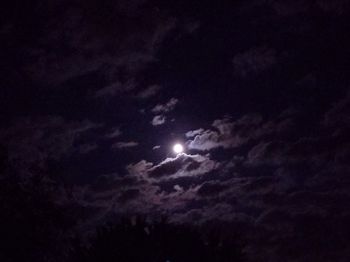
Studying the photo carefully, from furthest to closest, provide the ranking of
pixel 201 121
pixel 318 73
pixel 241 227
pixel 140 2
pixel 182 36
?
pixel 241 227
pixel 201 121
pixel 318 73
pixel 182 36
pixel 140 2

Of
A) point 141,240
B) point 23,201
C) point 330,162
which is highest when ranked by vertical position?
point 330,162

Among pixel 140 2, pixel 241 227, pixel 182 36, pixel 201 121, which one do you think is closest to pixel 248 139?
pixel 201 121

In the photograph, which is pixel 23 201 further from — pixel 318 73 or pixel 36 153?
pixel 318 73

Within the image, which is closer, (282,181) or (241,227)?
(282,181)

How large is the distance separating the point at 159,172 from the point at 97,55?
18.1ft

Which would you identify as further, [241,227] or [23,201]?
[241,227]

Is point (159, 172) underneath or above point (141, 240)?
above

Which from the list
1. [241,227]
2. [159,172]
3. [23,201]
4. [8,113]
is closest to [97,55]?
[8,113]

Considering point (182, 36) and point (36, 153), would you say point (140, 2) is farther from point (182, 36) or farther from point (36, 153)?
point (36, 153)

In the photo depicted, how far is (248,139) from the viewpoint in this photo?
14484mm

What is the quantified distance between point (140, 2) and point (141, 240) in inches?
208

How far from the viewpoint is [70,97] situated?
11.5 meters

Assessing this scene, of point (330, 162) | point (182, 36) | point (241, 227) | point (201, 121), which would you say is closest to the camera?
point (182, 36)

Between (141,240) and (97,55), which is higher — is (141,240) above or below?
below
